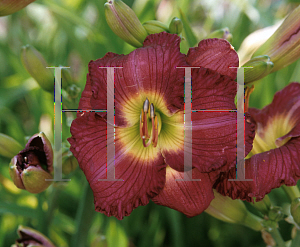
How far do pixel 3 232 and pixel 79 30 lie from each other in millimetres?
721

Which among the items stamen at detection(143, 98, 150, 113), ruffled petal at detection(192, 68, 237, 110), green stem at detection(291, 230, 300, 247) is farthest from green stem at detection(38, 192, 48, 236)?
green stem at detection(291, 230, 300, 247)

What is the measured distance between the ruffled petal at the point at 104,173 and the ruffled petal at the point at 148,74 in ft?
0.14

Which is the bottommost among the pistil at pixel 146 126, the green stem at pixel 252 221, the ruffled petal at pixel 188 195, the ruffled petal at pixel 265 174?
the green stem at pixel 252 221

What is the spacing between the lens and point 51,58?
48.3 inches

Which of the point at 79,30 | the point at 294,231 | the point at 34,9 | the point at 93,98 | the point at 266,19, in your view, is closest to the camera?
the point at 93,98

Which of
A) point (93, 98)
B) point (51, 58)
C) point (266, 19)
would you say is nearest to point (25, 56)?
point (93, 98)

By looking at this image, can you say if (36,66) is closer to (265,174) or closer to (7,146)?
(7,146)

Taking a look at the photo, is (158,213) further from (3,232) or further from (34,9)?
(34,9)

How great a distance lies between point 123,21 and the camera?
1.92 feet

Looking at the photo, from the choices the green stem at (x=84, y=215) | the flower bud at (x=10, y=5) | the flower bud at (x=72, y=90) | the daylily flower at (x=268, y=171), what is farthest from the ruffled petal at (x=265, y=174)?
the flower bud at (x=10, y=5)

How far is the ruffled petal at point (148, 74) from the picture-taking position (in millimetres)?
507

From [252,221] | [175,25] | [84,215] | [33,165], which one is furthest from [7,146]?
[252,221]

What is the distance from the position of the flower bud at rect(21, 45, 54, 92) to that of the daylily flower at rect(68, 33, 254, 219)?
182mm

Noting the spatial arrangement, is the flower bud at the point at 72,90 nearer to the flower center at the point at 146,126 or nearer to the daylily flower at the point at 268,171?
the flower center at the point at 146,126
